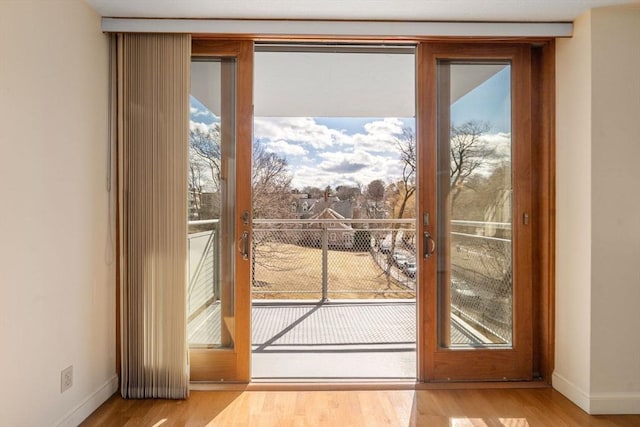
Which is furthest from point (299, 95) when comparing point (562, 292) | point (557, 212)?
point (562, 292)

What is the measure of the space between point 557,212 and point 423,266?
0.92m

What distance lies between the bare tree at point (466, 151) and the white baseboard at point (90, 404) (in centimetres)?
246

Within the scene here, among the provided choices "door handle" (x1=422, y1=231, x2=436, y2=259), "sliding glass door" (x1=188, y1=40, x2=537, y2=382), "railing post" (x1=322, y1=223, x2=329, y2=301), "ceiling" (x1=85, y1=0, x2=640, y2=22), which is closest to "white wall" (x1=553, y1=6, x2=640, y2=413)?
"ceiling" (x1=85, y1=0, x2=640, y2=22)

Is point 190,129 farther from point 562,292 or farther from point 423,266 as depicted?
point 562,292

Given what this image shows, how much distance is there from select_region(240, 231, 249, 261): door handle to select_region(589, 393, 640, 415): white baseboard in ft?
7.21

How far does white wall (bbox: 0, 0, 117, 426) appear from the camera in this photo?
64.1 inches

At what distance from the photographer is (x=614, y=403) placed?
2238 mm

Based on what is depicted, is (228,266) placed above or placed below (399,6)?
below

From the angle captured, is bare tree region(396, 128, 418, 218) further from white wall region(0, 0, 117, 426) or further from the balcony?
white wall region(0, 0, 117, 426)

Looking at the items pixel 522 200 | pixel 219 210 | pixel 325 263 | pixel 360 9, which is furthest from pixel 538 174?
pixel 325 263

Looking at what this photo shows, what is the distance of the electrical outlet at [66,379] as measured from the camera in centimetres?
196

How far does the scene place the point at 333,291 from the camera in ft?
16.5

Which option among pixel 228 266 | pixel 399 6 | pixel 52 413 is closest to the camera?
pixel 52 413

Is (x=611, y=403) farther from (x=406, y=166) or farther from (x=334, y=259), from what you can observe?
(x=406, y=166)
